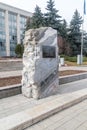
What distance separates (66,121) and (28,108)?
1165 mm

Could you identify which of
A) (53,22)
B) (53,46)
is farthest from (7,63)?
(53,22)

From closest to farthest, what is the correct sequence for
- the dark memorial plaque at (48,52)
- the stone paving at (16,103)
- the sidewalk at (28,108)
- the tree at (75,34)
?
the sidewalk at (28,108) < the stone paving at (16,103) < the dark memorial plaque at (48,52) < the tree at (75,34)

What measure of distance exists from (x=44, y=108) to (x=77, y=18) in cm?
3381

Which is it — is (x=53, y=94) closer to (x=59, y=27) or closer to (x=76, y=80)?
(x=76, y=80)

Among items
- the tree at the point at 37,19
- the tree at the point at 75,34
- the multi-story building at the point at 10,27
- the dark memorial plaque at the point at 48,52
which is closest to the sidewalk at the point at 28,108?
the dark memorial plaque at the point at 48,52

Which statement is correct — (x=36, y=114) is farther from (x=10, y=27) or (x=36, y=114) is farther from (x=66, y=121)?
(x=10, y=27)

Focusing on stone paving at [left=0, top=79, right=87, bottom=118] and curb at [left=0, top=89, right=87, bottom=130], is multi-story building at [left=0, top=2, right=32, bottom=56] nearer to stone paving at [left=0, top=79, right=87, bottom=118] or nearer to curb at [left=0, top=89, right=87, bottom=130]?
stone paving at [left=0, top=79, right=87, bottom=118]

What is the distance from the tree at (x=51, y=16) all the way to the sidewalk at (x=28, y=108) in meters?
26.4

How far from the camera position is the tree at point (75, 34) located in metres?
36.0

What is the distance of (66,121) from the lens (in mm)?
4633

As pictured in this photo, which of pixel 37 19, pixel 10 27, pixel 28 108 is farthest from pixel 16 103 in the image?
pixel 10 27

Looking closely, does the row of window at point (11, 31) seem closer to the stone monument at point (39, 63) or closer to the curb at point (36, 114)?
the stone monument at point (39, 63)

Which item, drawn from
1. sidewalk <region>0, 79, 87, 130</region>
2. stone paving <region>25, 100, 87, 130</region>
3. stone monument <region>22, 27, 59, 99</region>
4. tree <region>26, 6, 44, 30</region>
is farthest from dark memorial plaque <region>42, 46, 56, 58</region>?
tree <region>26, 6, 44, 30</region>

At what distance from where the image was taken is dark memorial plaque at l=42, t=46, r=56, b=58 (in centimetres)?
649
